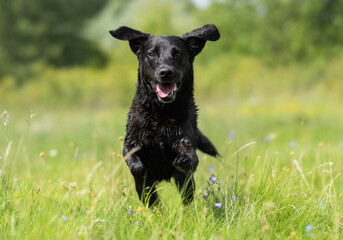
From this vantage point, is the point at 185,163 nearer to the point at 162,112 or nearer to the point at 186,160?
the point at 186,160

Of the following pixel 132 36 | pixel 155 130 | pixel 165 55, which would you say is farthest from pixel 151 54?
pixel 155 130

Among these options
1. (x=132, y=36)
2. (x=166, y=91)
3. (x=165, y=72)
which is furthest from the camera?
(x=132, y=36)

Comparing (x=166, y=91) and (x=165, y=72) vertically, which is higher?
(x=165, y=72)

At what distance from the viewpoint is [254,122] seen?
13711mm

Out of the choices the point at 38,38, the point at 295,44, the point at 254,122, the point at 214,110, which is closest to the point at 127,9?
the point at 38,38

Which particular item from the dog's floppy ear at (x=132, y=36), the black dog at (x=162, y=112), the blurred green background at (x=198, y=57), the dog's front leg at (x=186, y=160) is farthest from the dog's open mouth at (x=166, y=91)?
the blurred green background at (x=198, y=57)

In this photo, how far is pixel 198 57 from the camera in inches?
1255

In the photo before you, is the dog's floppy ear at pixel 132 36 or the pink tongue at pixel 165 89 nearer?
the pink tongue at pixel 165 89

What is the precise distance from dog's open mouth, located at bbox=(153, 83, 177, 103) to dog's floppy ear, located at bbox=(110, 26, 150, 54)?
1.64 ft

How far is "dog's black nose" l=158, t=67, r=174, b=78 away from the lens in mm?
3551

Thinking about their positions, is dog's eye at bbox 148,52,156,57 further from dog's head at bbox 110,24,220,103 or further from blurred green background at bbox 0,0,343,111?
blurred green background at bbox 0,0,343,111

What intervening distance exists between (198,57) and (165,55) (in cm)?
2841

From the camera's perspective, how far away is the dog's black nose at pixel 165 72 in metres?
3.55

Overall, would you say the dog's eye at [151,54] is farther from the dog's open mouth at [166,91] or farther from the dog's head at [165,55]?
the dog's open mouth at [166,91]
